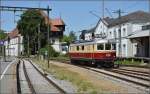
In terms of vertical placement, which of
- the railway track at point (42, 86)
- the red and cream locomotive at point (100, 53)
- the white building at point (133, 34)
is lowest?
the railway track at point (42, 86)

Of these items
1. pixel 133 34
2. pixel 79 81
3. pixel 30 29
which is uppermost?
pixel 30 29

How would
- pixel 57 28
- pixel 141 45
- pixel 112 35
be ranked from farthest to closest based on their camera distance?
1. pixel 57 28
2. pixel 112 35
3. pixel 141 45

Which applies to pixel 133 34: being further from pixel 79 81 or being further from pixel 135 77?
pixel 79 81

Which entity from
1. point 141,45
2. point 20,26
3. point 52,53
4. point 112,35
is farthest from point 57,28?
point 141,45

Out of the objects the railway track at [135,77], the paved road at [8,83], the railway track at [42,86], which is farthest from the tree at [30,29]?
the railway track at [42,86]

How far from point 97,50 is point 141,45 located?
22713 millimetres

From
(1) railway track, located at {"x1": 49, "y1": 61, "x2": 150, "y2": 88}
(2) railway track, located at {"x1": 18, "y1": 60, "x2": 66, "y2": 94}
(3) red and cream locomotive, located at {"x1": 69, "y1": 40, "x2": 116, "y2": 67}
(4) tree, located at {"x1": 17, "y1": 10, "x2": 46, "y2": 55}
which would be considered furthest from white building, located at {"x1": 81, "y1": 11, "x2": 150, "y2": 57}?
(4) tree, located at {"x1": 17, "y1": 10, "x2": 46, "y2": 55}

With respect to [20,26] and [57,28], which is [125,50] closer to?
[20,26]

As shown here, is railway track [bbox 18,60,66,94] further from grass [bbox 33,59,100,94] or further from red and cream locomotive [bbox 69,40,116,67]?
red and cream locomotive [bbox 69,40,116,67]

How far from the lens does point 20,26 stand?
403 ft

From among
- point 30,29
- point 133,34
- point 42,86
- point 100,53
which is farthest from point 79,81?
point 30,29

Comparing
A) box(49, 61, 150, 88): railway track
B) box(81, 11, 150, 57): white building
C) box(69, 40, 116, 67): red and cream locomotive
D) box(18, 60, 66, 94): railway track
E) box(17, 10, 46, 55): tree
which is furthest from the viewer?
box(17, 10, 46, 55): tree

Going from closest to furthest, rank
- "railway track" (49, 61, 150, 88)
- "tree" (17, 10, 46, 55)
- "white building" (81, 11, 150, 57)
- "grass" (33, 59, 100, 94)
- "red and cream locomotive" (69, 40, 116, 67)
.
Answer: "grass" (33, 59, 100, 94) < "railway track" (49, 61, 150, 88) < "red and cream locomotive" (69, 40, 116, 67) < "white building" (81, 11, 150, 57) < "tree" (17, 10, 46, 55)

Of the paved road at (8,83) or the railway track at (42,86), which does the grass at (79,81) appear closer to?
the railway track at (42,86)
